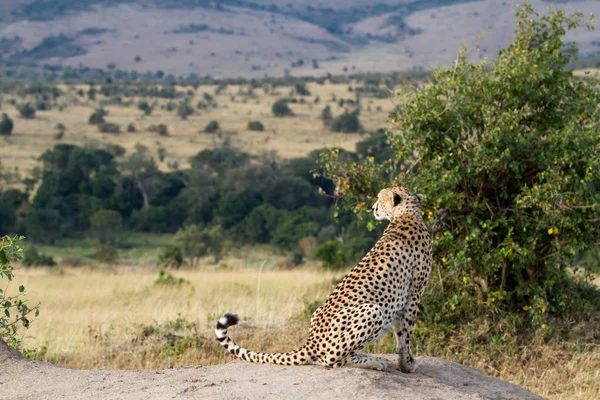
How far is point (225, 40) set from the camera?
173 meters

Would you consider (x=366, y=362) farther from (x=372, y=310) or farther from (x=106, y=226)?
(x=106, y=226)

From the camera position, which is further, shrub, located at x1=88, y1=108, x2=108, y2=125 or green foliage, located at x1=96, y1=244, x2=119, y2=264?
shrub, located at x1=88, y1=108, x2=108, y2=125

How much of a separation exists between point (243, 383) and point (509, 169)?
3556 mm

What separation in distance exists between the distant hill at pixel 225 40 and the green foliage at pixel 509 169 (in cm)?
13068

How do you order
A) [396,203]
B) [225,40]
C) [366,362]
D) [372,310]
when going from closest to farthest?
[372,310] → [366,362] → [396,203] → [225,40]

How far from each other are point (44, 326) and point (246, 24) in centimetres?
18768

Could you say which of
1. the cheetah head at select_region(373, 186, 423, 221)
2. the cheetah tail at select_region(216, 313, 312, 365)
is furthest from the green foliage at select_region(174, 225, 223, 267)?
the cheetah tail at select_region(216, 313, 312, 365)

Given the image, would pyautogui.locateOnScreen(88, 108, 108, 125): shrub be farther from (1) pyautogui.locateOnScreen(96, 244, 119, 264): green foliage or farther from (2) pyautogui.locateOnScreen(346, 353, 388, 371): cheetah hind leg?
(2) pyautogui.locateOnScreen(346, 353, 388, 371): cheetah hind leg

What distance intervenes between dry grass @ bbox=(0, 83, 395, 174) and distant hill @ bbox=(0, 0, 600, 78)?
72906mm

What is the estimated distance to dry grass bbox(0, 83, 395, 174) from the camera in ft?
159

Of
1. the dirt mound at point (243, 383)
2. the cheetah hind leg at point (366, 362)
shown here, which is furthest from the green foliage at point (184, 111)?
the cheetah hind leg at point (366, 362)

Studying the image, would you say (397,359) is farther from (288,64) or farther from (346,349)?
(288,64)

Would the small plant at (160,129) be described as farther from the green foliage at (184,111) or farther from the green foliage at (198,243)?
the green foliage at (198,243)

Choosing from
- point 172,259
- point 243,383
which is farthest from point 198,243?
point 243,383
